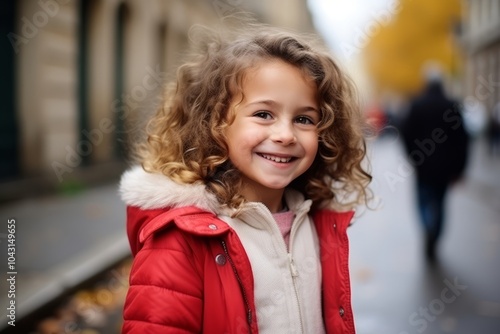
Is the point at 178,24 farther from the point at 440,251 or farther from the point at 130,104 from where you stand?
the point at 440,251

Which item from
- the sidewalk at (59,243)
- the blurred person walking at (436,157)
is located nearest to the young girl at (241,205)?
→ the sidewalk at (59,243)

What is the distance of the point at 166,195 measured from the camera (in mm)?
1938

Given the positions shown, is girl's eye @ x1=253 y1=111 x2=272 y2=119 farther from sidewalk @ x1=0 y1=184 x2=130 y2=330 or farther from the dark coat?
the dark coat

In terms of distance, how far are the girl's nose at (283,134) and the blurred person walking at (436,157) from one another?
4.93m

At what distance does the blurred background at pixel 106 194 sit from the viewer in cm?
468

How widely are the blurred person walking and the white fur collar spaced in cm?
504

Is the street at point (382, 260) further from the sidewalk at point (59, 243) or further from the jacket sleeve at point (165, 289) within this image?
the jacket sleeve at point (165, 289)

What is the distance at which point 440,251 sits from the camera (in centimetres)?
696

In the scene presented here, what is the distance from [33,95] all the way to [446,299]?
741 centimetres

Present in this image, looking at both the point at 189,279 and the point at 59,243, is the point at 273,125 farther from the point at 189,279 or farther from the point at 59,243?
the point at 59,243

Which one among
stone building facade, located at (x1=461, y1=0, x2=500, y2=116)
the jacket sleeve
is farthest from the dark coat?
stone building facade, located at (x1=461, y1=0, x2=500, y2=116)

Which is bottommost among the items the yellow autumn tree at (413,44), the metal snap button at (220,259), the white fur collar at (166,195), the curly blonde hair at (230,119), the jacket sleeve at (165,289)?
the yellow autumn tree at (413,44)

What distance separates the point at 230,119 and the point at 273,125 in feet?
0.52

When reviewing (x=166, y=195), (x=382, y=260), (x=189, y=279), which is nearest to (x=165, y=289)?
(x=189, y=279)
